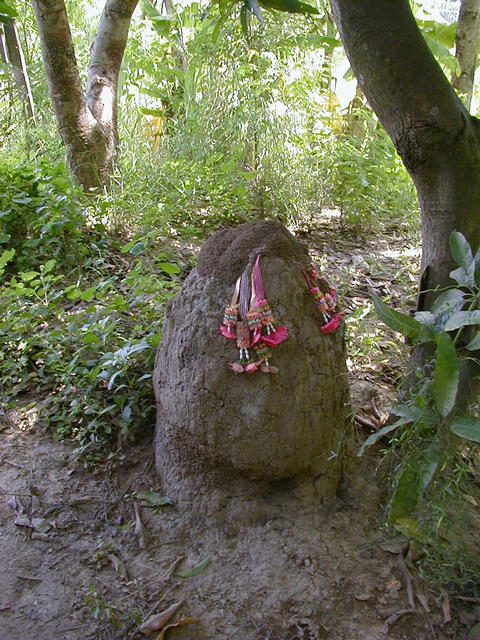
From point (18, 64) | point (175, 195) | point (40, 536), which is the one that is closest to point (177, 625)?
point (40, 536)

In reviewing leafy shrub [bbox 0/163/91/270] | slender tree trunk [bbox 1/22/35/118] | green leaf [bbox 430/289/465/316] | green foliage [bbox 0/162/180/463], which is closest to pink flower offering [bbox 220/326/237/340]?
green foliage [bbox 0/162/180/463]

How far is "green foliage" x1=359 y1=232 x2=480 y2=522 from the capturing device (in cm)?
186

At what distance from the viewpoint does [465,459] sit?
96.9 inches

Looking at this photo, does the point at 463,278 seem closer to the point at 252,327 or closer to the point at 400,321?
the point at 400,321

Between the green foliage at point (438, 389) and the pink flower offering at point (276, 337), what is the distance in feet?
1.14

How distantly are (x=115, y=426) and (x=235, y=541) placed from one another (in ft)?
2.59

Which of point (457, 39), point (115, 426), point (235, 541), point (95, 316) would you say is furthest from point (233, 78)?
point (235, 541)

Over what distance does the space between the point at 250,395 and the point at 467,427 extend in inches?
29.5

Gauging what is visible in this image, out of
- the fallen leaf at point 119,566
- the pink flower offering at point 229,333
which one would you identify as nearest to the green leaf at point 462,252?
the pink flower offering at point 229,333

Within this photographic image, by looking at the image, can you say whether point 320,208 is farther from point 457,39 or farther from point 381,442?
point 381,442

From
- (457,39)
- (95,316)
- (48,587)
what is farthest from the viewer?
(457,39)

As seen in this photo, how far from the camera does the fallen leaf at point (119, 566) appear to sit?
2065 millimetres

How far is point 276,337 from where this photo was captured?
7.04ft

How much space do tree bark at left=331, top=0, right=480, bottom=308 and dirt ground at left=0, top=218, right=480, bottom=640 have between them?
1026mm
